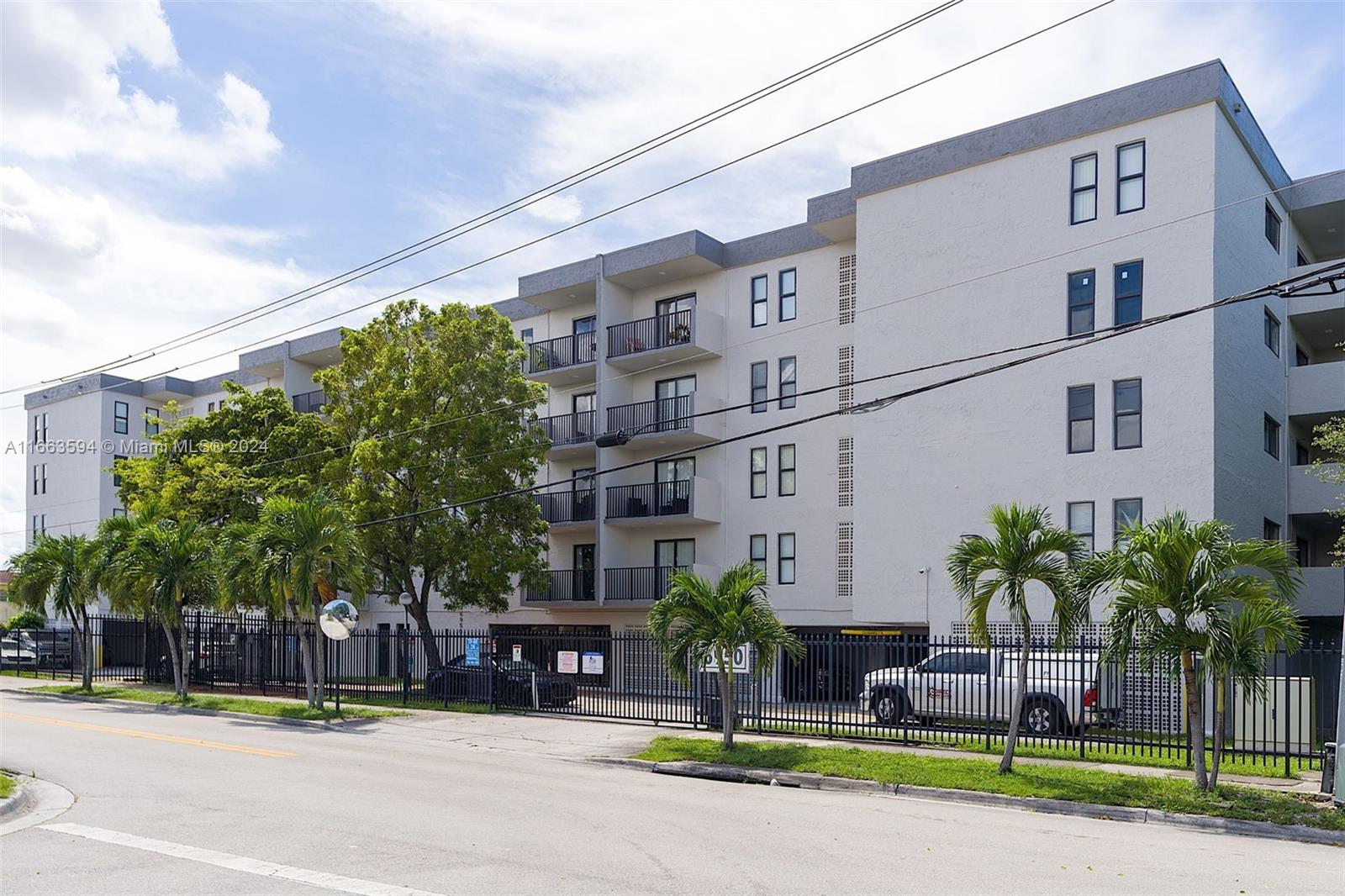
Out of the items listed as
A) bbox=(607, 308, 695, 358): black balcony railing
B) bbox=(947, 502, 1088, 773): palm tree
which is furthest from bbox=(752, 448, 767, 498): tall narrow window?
bbox=(947, 502, 1088, 773): palm tree

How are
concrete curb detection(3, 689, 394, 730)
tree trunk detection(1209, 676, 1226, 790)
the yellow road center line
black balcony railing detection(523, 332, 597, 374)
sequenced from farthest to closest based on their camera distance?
black balcony railing detection(523, 332, 597, 374) < concrete curb detection(3, 689, 394, 730) < the yellow road center line < tree trunk detection(1209, 676, 1226, 790)

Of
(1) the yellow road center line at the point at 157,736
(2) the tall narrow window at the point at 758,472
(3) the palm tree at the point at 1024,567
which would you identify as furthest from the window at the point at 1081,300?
(1) the yellow road center line at the point at 157,736

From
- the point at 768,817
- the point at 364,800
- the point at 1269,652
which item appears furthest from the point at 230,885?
the point at 1269,652

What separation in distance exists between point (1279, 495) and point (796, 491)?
42.0ft

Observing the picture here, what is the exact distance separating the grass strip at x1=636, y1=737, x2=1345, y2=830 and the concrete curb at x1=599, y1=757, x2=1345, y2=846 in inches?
4.6

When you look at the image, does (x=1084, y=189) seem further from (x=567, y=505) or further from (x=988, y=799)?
(x=567, y=505)

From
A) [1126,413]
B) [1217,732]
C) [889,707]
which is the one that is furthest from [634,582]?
[1217,732]

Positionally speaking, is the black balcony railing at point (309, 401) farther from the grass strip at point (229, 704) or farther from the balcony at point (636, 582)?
the balcony at point (636, 582)

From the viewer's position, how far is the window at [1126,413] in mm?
26281

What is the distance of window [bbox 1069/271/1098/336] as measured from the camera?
27.2 meters

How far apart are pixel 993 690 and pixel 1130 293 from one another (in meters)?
10.7

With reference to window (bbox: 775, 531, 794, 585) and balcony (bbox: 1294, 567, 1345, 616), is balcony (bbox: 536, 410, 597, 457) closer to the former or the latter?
window (bbox: 775, 531, 794, 585)

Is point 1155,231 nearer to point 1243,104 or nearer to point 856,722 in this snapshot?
point 1243,104

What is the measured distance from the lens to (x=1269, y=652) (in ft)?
47.9
